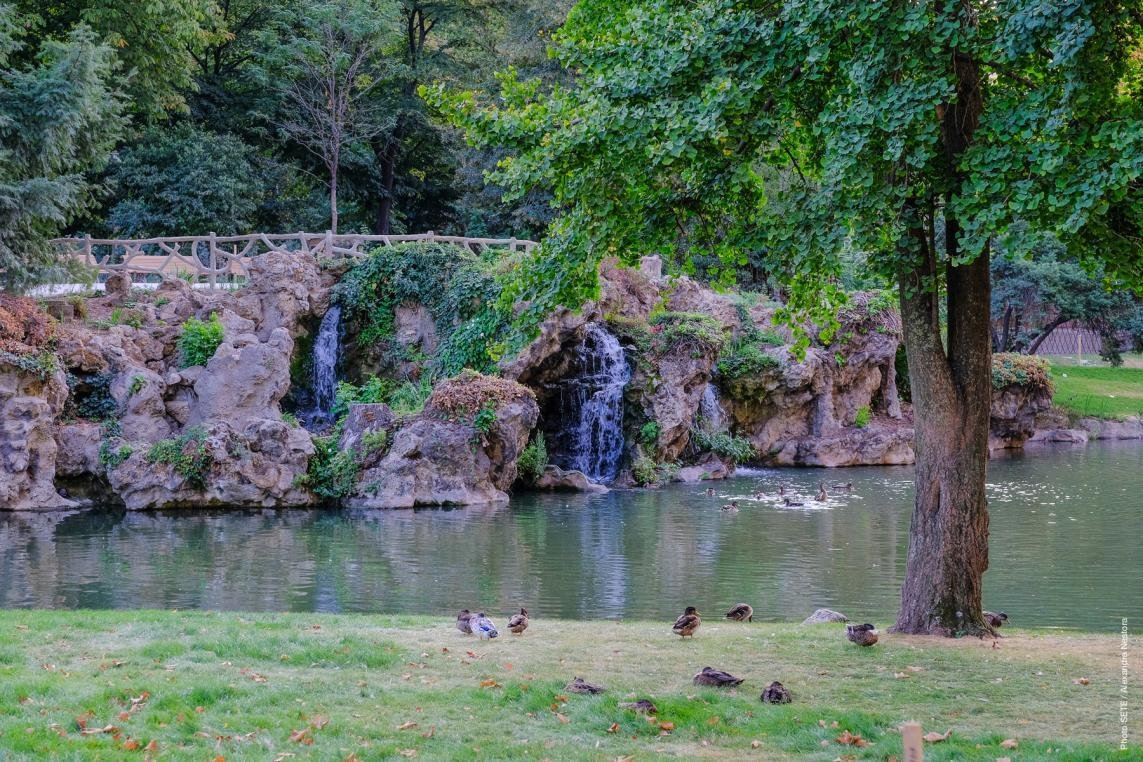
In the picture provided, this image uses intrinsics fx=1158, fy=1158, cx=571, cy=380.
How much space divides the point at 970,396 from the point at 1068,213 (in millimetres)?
2338

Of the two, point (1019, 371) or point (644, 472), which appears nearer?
point (644, 472)

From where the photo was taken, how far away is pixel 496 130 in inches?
426

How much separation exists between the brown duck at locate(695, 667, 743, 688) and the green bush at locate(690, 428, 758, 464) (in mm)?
22887

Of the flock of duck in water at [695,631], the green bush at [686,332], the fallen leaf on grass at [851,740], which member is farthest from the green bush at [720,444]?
the fallen leaf on grass at [851,740]

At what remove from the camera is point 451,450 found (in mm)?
25141

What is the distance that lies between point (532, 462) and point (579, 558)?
31.3 feet

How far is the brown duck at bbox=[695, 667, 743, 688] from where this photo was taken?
8.51 metres

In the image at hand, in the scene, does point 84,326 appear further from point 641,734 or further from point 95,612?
point 641,734

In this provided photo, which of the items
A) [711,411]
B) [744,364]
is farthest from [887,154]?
[744,364]

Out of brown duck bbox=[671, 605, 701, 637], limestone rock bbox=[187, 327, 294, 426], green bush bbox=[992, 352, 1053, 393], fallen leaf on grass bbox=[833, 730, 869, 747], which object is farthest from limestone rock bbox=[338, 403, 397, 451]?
green bush bbox=[992, 352, 1053, 393]

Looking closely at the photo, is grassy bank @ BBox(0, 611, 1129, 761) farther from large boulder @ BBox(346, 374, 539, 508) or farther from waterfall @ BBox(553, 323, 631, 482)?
waterfall @ BBox(553, 323, 631, 482)

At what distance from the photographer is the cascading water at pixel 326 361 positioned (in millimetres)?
31656

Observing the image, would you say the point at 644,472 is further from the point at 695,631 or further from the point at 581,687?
the point at 581,687

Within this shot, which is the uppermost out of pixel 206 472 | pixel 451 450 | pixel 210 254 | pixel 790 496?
pixel 210 254
